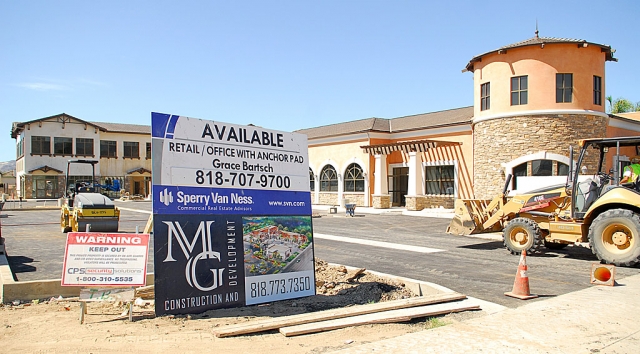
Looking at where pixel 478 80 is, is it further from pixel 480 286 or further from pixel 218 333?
pixel 218 333

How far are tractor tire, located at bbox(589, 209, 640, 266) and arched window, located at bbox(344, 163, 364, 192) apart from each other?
23477 mm

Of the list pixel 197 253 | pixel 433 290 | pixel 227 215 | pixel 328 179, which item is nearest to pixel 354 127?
pixel 328 179

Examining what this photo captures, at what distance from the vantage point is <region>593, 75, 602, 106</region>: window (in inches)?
902

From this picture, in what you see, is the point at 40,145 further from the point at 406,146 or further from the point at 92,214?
the point at 92,214

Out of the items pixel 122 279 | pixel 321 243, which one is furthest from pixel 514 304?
pixel 321 243

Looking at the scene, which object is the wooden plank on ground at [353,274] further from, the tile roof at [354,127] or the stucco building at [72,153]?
the stucco building at [72,153]

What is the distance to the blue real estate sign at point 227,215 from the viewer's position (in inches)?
256

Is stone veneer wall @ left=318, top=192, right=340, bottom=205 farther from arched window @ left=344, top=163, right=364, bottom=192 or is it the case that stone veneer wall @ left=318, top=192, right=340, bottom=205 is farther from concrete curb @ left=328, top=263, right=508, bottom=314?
concrete curb @ left=328, top=263, right=508, bottom=314

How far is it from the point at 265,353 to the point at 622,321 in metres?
4.79

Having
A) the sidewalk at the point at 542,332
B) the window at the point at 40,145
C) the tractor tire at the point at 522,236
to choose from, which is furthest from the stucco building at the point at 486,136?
the window at the point at 40,145

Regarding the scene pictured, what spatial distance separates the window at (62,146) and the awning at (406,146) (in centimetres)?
3801

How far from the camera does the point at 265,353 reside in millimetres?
5309

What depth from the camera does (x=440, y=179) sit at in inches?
1173

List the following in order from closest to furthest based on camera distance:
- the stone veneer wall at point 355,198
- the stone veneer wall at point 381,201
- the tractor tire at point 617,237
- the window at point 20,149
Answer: the tractor tire at point 617,237 < the stone veneer wall at point 381,201 < the stone veneer wall at point 355,198 < the window at point 20,149
